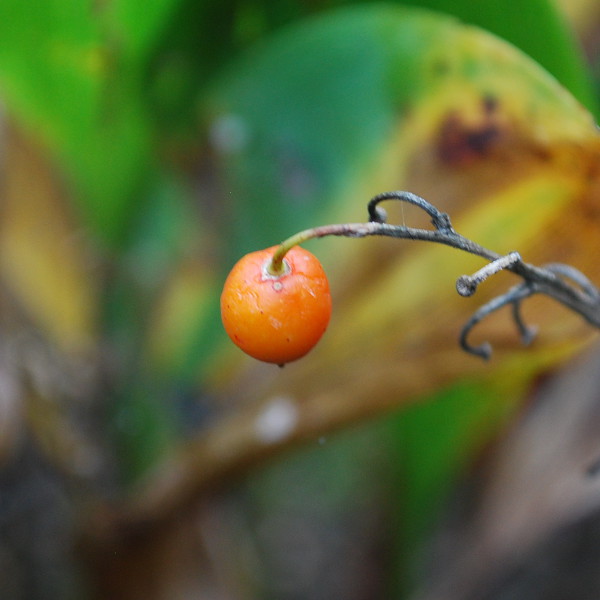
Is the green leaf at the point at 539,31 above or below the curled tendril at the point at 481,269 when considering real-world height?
above

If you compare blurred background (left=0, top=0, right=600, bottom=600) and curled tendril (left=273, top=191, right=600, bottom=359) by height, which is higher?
blurred background (left=0, top=0, right=600, bottom=600)

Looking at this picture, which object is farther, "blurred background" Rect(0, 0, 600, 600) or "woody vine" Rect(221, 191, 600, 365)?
"blurred background" Rect(0, 0, 600, 600)

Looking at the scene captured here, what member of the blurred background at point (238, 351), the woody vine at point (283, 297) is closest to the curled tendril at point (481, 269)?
the woody vine at point (283, 297)

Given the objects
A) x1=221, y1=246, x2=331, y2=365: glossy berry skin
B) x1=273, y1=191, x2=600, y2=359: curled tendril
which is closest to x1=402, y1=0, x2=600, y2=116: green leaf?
x1=273, y1=191, x2=600, y2=359: curled tendril

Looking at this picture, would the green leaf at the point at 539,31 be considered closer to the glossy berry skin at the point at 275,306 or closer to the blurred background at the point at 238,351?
the blurred background at the point at 238,351

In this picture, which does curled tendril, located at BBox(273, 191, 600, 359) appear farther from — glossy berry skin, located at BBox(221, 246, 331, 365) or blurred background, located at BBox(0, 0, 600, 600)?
blurred background, located at BBox(0, 0, 600, 600)
